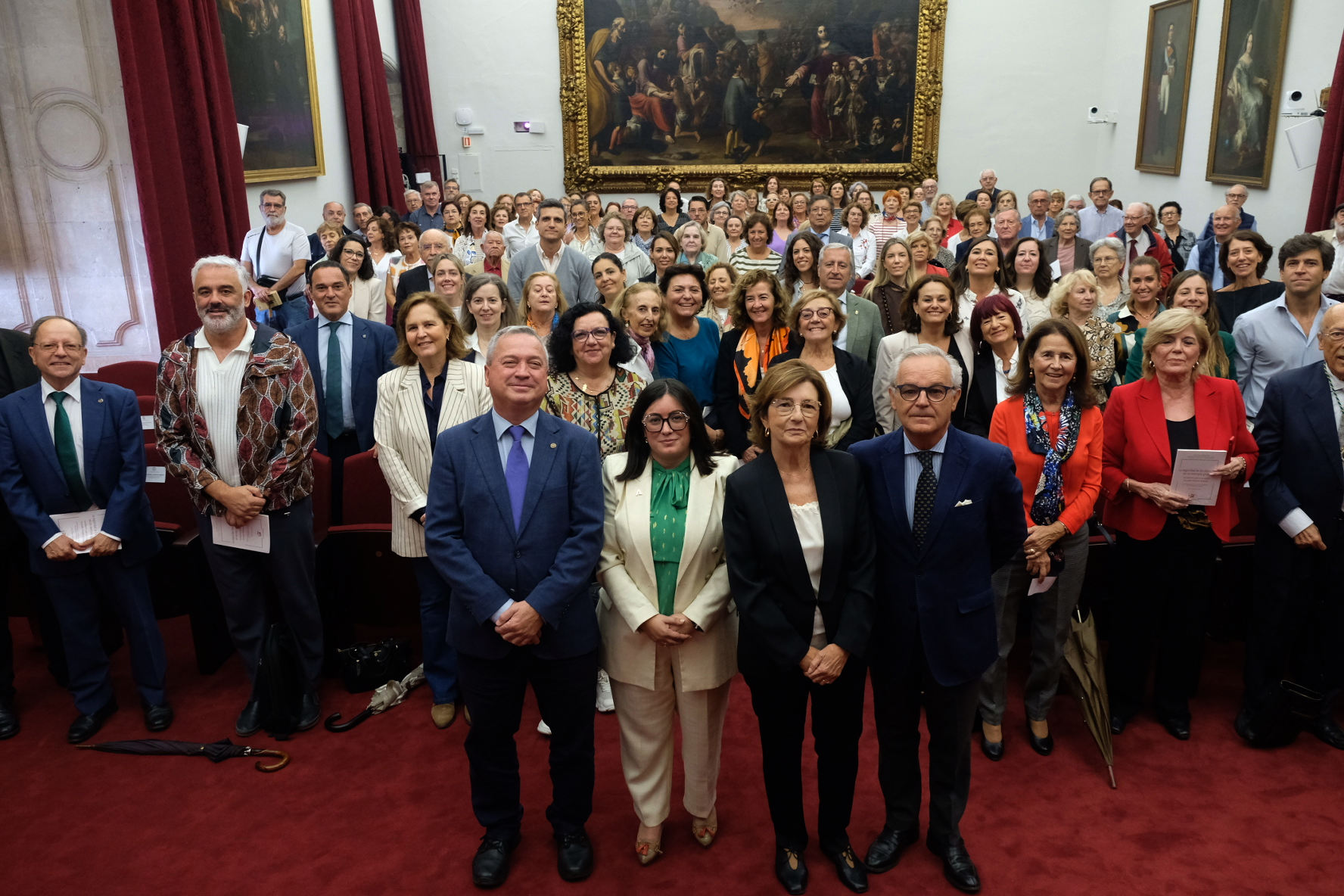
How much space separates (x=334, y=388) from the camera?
5031 mm

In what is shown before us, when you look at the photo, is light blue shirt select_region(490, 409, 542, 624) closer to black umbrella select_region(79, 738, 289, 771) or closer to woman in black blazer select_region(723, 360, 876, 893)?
woman in black blazer select_region(723, 360, 876, 893)

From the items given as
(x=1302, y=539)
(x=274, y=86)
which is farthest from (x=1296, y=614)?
(x=274, y=86)

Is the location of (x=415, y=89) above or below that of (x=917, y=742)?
above

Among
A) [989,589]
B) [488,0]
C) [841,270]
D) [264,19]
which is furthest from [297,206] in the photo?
[989,589]

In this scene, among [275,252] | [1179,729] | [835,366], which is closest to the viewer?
[1179,729]

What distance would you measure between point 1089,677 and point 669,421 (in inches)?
86.3

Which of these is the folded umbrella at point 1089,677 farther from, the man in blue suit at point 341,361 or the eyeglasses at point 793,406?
the man in blue suit at point 341,361

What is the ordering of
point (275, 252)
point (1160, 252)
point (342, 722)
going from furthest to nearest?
point (275, 252) → point (1160, 252) → point (342, 722)

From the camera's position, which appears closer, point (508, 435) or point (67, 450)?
point (508, 435)

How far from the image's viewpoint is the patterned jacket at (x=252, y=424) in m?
3.98

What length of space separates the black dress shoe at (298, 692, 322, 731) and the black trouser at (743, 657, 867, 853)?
7.36ft

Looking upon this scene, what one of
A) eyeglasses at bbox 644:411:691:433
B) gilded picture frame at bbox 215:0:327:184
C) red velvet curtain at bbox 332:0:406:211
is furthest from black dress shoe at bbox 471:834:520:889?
red velvet curtain at bbox 332:0:406:211

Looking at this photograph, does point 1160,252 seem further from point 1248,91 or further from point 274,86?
point 274,86

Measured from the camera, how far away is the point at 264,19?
9.94m
